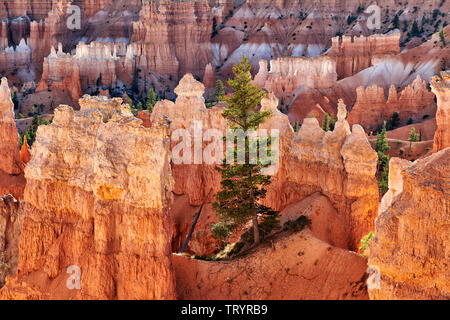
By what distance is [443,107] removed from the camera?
29.5m

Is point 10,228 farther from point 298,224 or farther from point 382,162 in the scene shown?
point 382,162

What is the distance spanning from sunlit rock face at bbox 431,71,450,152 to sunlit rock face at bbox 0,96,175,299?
551 inches

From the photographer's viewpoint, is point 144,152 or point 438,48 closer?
point 144,152

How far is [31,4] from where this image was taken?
385 feet

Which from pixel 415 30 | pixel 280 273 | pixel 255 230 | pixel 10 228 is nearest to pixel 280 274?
pixel 280 273

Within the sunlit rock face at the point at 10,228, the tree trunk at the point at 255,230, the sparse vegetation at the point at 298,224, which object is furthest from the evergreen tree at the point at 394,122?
the sunlit rock face at the point at 10,228

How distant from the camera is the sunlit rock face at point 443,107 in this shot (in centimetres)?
2752

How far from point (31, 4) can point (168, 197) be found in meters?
108

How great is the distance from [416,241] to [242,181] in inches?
341

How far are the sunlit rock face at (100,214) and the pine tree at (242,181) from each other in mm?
3877

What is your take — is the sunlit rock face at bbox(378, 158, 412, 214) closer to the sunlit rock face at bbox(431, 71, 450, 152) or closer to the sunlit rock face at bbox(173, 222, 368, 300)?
the sunlit rock face at bbox(173, 222, 368, 300)

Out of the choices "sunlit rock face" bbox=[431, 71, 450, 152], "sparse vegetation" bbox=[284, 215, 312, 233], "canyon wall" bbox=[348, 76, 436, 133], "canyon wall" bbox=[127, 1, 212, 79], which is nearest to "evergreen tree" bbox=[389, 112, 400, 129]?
"canyon wall" bbox=[348, 76, 436, 133]
